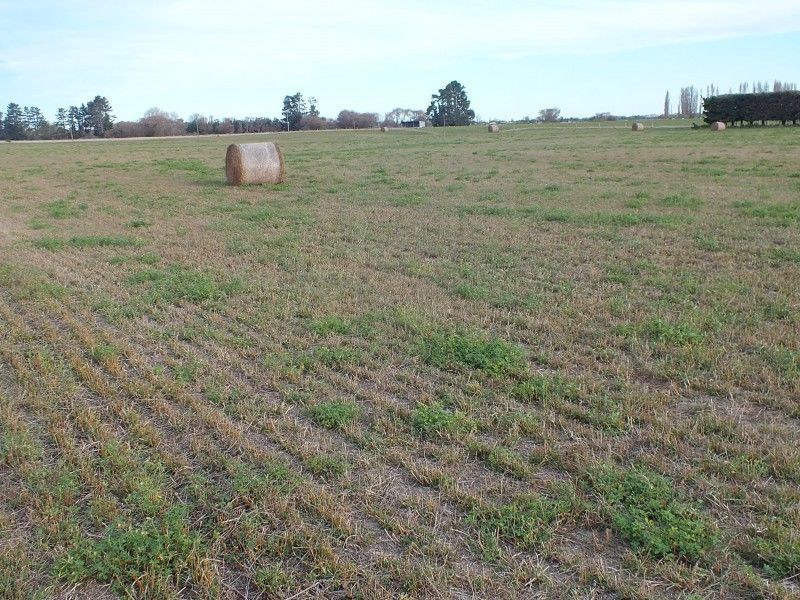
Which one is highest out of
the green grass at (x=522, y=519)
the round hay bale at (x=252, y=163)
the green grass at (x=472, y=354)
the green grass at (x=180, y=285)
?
the round hay bale at (x=252, y=163)

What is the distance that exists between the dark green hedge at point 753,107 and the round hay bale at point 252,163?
120 feet

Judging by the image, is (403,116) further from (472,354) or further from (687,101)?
(472,354)

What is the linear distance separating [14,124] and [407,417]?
99.6 m

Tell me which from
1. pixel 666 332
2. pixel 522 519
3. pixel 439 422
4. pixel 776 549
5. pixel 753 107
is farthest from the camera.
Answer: pixel 753 107

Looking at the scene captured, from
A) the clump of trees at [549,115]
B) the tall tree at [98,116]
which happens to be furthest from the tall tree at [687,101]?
the tall tree at [98,116]

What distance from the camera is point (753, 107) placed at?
139 ft

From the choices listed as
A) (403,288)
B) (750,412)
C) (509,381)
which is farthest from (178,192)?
(750,412)

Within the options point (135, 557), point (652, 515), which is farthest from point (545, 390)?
point (135, 557)

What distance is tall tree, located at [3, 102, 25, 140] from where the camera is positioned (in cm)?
8281

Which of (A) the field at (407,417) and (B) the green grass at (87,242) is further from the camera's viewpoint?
(B) the green grass at (87,242)

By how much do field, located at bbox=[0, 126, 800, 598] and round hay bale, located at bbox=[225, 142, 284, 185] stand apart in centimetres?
793

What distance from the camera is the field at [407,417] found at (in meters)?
3.07

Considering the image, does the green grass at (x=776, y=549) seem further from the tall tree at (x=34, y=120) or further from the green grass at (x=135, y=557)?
the tall tree at (x=34, y=120)

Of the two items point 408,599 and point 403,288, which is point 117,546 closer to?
point 408,599
